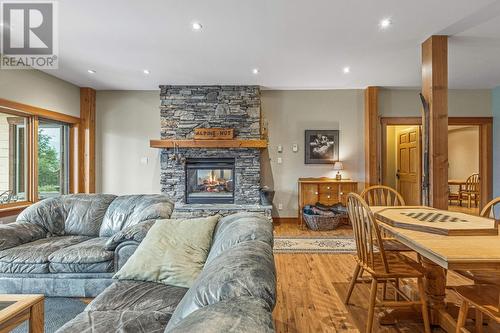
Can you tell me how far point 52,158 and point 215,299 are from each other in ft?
16.9

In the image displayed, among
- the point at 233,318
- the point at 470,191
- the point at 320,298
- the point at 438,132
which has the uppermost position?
the point at 438,132

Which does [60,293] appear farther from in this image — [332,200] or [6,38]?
[332,200]

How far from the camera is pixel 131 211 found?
2.78 m

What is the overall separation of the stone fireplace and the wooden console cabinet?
836 mm

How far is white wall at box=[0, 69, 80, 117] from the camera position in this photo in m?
3.73

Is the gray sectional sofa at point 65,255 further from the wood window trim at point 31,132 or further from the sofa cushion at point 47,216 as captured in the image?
the wood window trim at point 31,132

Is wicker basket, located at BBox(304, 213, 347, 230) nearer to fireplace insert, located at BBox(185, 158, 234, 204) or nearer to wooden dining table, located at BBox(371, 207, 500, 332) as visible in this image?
fireplace insert, located at BBox(185, 158, 234, 204)

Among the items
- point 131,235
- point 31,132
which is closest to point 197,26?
point 131,235

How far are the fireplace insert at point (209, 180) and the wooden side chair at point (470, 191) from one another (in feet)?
18.6

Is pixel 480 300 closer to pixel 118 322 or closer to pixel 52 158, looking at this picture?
pixel 118 322

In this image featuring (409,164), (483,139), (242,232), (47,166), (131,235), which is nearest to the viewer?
(242,232)

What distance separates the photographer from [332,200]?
4891 mm

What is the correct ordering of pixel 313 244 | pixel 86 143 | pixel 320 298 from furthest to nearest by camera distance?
pixel 86 143, pixel 313 244, pixel 320 298

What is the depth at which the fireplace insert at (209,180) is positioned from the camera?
5.17m
